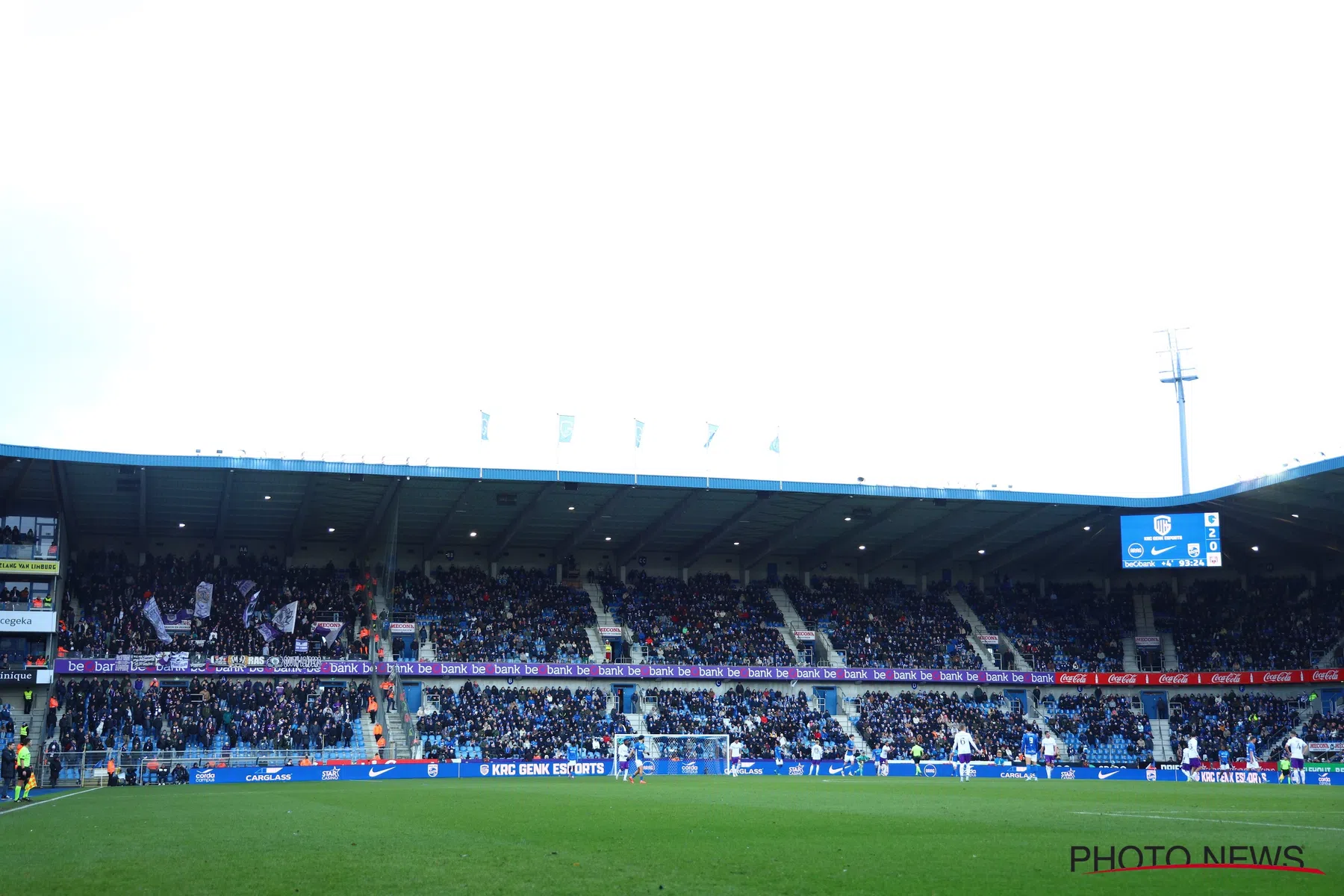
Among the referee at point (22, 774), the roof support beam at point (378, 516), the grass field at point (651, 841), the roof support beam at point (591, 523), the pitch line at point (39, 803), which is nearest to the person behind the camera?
the grass field at point (651, 841)

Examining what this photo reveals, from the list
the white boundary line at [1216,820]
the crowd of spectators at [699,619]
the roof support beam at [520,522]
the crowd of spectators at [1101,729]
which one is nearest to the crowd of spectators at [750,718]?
the crowd of spectators at [699,619]

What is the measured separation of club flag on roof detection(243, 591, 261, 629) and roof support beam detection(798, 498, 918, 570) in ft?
97.6

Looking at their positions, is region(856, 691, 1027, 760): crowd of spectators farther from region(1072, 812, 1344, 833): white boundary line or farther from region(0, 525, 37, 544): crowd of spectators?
region(0, 525, 37, 544): crowd of spectators

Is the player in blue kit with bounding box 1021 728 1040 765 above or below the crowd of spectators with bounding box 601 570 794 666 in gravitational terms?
Result: below

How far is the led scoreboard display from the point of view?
179ft

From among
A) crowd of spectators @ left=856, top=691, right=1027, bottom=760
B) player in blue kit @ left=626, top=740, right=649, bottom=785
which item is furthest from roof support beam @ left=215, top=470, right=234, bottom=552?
crowd of spectators @ left=856, top=691, right=1027, bottom=760

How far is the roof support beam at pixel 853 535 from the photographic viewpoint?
2351 inches

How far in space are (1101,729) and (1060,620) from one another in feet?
31.2

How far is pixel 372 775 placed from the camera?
4588 cm

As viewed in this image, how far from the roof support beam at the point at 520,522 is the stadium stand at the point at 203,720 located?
11685 millimetres

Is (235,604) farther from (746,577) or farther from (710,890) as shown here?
(710,890)

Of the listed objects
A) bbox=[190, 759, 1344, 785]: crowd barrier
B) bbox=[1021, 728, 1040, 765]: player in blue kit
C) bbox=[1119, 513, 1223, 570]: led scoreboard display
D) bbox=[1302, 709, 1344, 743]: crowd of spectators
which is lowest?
bbox=[190, 759, 1344, 785]: crowd barrier

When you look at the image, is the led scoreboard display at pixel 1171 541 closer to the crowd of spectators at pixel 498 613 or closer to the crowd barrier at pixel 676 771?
the crowd barrier at pixel 676 771

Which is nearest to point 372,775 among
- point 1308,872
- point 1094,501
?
point 1094,501
